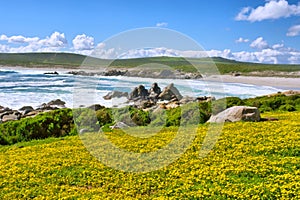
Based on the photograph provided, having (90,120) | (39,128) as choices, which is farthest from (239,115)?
(39,128)

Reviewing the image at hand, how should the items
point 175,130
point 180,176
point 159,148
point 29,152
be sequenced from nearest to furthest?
point 180,176 → point 159,148 → point 29,152 → point 175,130

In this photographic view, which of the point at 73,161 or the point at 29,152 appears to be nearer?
the point at 73,161

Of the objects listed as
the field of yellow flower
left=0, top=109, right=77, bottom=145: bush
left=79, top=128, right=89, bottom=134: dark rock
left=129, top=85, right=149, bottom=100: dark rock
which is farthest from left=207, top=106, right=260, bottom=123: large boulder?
left=129, top=85, right=149, bottom=100: dark rock

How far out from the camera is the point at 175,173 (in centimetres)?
1274

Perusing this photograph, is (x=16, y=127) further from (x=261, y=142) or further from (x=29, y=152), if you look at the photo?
(x=261, y=142)

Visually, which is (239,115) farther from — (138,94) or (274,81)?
(274,81)

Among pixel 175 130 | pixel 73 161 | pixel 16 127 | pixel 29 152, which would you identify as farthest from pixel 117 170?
pixel 16 127

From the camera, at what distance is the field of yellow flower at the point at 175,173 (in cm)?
1101

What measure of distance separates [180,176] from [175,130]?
28.1ft

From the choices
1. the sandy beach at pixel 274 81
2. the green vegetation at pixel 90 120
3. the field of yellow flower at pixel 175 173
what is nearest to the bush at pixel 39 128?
the green vegetation at pixel 90 120

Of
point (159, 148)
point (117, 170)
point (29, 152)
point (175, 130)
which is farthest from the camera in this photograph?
point (175, 130)

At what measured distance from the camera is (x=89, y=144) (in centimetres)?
1792

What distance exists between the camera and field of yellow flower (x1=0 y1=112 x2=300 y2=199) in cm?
1101

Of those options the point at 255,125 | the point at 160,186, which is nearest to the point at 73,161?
the point at 160,186
